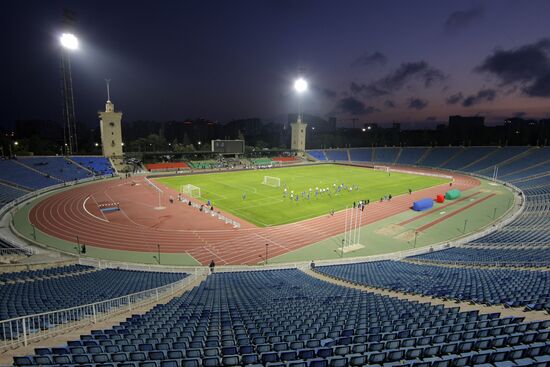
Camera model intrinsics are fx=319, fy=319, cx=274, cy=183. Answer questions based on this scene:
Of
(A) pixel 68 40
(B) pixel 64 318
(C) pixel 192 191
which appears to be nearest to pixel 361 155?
(C) pixel 192 191

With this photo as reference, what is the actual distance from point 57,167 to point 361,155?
8153 cm

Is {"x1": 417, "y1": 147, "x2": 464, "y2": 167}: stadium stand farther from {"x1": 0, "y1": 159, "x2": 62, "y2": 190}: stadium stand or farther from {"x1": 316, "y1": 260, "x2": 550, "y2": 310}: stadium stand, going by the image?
{"x1": 0, "y1": 159, "x2": 62, "y2": 190}: stadium stand

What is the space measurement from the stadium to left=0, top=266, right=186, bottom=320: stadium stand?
0.12 metres

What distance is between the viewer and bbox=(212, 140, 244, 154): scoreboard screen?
8338cm

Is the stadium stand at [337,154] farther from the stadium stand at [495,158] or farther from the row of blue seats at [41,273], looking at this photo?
the row of blue seats at [41,273]

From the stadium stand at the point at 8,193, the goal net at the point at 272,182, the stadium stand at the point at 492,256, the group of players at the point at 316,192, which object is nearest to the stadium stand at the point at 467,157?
the group of players at the point at 316,192

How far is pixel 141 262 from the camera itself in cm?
2566

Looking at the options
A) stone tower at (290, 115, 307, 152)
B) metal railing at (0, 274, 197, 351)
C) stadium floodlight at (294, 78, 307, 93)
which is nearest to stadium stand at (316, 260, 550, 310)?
metal railing at (0, 274, 197, 351)

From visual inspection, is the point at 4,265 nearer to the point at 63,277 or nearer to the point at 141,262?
the point at 63,277

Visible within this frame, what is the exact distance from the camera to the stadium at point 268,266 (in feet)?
26.7

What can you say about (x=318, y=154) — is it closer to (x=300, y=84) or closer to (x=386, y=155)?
(x=386, y=155)

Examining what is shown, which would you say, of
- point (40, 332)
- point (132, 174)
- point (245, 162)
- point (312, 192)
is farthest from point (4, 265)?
point (245, 162)

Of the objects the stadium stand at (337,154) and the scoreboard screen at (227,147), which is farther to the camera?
the stadium stand at (337,154)

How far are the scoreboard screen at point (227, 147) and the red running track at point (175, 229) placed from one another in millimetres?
39459
